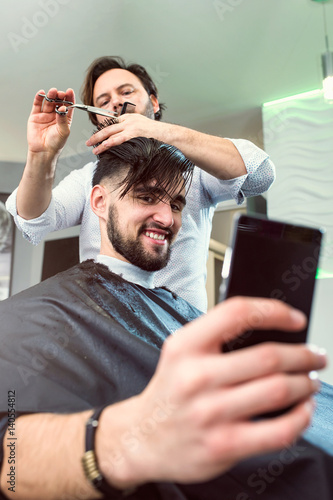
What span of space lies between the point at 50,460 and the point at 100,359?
0.33 meters

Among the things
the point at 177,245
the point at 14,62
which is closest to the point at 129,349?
the point at 177,245

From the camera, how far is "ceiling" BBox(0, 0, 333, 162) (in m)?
2.91

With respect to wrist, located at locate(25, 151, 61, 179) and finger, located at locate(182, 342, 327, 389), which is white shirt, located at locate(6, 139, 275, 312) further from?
finger, located at locate(182, 342, 327, 389)

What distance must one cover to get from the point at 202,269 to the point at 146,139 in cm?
60

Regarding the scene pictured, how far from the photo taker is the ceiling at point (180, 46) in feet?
9.54

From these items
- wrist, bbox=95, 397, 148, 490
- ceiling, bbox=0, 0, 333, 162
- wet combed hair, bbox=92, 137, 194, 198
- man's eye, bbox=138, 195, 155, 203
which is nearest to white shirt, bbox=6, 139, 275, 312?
wet combed hair, bbox=92, 137, 194, 198

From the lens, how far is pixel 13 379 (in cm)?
87

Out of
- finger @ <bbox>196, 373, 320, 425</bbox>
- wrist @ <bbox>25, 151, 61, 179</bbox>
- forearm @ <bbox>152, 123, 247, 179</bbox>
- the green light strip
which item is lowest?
finger @ <bbox>196, 373, 320, 425</bbox>

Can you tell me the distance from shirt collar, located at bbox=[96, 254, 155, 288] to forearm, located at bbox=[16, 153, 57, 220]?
36 cm

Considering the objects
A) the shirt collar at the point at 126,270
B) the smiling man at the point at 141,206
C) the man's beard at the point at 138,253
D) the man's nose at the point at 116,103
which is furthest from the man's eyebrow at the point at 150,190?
the man's nose at the point at 116,103

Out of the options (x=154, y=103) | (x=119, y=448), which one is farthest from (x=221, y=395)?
(x=154, y=103)

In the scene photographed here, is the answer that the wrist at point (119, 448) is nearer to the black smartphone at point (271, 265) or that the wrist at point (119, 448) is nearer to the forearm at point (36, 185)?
the black smartphone at point (271, 265)

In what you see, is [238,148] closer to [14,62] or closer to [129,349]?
[129,349]

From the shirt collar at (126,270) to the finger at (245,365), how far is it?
0.93m
